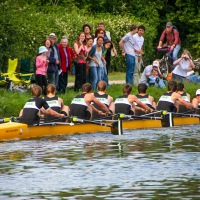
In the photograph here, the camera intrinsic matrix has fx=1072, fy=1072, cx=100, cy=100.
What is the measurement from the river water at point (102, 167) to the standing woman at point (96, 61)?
4.79m

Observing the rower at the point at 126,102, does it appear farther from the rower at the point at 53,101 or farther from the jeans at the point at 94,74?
the jeans at the point at 94,74

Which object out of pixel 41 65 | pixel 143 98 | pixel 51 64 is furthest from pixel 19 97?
pixel 143 98

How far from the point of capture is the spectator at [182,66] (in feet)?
106

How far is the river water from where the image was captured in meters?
16.5

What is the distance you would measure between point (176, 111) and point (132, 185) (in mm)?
10824

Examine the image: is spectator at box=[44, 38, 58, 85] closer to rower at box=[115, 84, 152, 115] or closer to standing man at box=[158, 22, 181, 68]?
rower at box=[115, 84, 152, 115]

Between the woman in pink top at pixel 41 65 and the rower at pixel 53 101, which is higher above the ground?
the woman in pink top at pixel 41 65

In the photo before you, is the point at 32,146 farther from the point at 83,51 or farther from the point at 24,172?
the point at 83,51

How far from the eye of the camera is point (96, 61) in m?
29.1

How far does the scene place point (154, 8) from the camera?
48.1 m

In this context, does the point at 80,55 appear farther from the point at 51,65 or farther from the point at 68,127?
the point at 68,127

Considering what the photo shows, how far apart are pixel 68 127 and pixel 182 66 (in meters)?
8.54

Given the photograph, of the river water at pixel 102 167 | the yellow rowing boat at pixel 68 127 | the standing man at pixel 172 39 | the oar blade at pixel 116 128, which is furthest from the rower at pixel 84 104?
the standing man at pixel 172 39

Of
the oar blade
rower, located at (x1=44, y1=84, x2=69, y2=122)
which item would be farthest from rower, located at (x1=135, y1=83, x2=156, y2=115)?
rower, located at (x1=44, y1=84, x2=69, y2=122)
